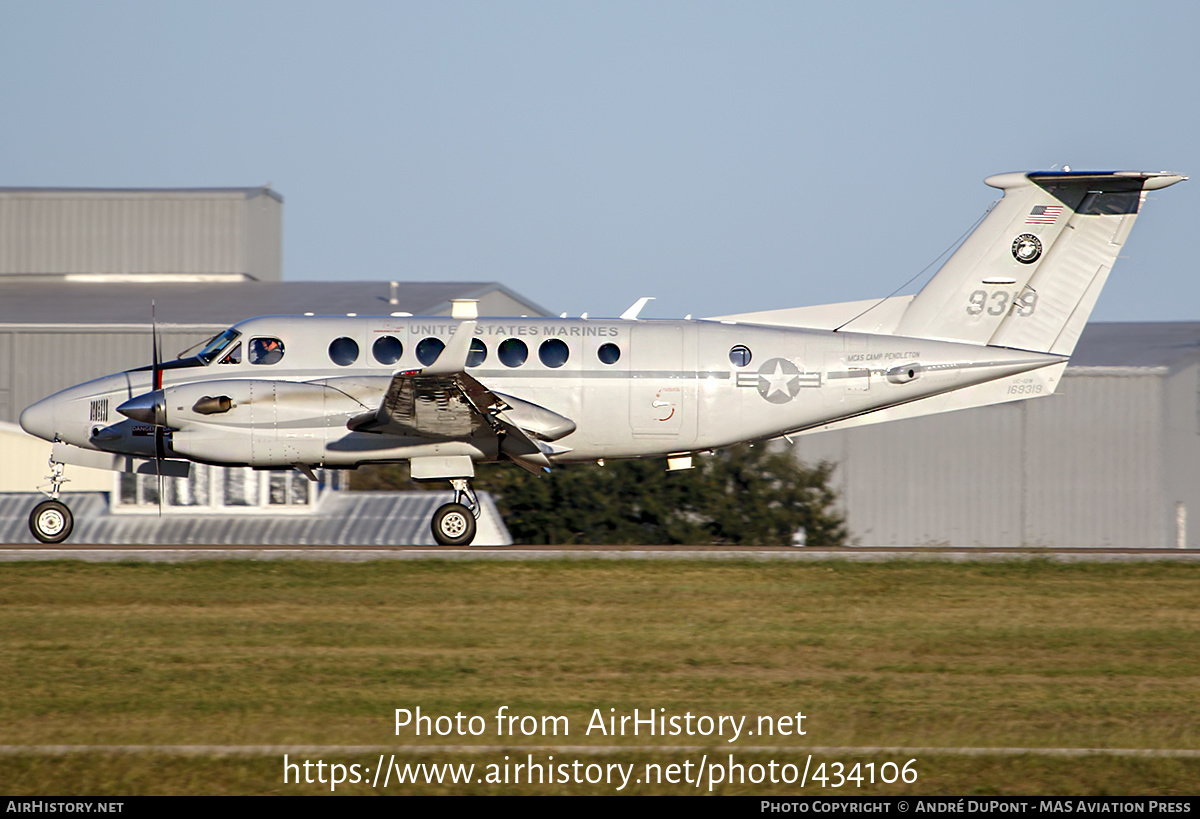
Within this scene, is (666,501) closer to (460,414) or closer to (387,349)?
(387,349)

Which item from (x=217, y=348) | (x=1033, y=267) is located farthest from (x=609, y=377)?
(x=1033, y=267)

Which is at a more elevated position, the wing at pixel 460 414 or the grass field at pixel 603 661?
the wing at pixel 460 414

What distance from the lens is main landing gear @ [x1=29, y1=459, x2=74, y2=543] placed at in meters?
15.9

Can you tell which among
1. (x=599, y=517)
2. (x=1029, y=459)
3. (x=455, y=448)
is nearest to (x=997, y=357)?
(x=455, y=448)

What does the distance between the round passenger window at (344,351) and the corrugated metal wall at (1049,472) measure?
879 inches

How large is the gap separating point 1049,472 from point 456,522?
23837 millimetres

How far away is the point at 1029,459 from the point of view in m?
35.5

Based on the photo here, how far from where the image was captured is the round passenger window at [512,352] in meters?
16.0

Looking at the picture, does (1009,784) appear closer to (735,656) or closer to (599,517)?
(735,656)

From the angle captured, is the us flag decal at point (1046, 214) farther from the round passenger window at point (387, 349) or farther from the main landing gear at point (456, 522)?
the round passenger window at point (387, 349)

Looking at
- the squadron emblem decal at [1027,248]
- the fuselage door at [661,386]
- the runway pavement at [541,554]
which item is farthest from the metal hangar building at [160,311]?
the squadron emblem decal at [1027,248]

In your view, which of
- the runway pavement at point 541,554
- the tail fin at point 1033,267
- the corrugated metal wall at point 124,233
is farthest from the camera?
the corrugated metal wall at point 124,233

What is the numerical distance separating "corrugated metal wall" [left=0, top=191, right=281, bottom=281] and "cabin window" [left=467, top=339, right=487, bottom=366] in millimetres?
25544

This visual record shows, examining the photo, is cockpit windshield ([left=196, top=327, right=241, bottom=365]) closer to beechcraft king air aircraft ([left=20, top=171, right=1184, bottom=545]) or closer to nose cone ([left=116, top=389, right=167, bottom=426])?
beechcraft king air aircraft ([left=20, top=171, right=1184, bottom=545])
